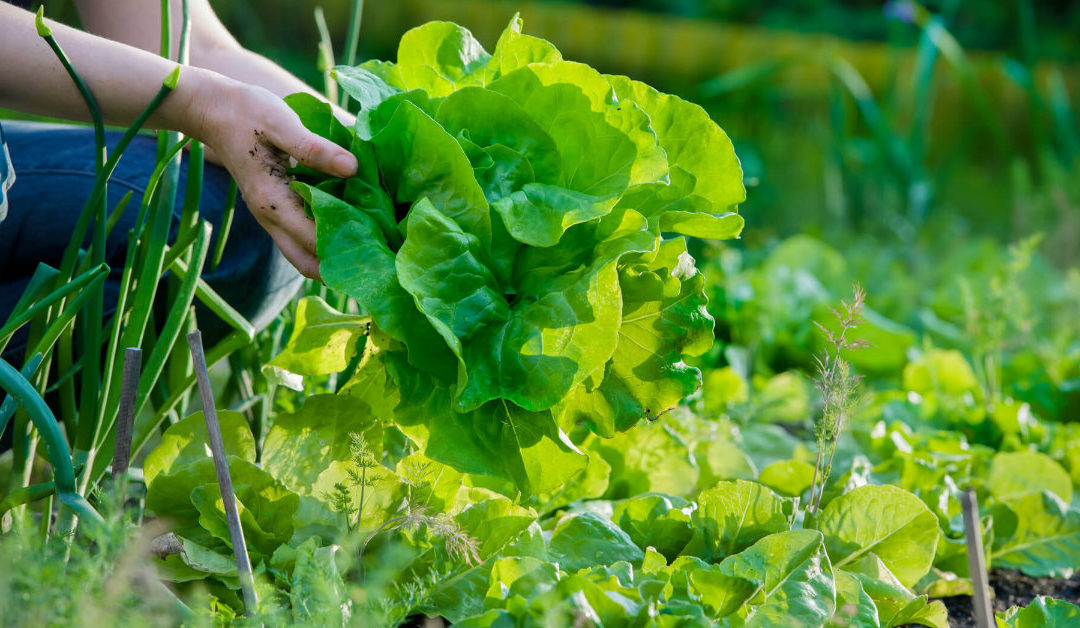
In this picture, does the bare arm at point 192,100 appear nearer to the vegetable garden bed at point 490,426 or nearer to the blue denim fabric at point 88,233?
the vegetable garden bed at point 490,426

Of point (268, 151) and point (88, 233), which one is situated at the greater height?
point (268, 151)

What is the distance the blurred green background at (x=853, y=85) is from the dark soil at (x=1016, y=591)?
1586 mm

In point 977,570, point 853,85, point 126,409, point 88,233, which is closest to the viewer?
point 977,570

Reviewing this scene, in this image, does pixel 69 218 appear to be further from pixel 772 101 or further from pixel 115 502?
pixel 772 101

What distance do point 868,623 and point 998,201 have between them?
3339mm

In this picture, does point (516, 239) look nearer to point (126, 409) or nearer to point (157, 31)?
point (126, 409)

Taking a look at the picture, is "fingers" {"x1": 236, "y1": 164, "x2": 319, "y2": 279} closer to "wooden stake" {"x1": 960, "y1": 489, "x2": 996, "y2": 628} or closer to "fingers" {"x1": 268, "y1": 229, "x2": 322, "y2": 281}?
"fingers" {"x1": 268, "y1": 229, "x2": 322, "y2": 281}

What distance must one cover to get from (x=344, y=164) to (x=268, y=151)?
8 centimetres

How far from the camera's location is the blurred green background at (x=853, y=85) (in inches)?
115

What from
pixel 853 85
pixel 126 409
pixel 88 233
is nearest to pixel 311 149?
pixel 126 409

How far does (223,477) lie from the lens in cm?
72

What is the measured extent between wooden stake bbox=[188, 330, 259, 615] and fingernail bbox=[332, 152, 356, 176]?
0.18m

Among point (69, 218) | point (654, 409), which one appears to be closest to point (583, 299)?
point (654, 409)

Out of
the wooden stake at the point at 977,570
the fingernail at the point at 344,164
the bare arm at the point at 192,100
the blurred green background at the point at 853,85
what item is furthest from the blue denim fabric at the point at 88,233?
the blurred green background at the point at 853,85
